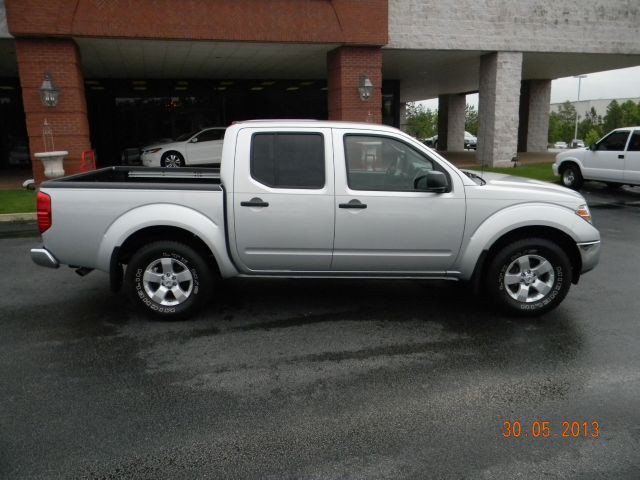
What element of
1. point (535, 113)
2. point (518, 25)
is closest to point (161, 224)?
point (518, 25)

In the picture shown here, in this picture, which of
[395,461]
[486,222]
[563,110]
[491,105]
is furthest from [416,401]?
[563,110]

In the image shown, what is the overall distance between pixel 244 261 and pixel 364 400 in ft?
6.82

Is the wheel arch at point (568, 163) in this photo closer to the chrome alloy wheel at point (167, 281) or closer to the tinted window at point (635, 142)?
the tinted window at point (635, 142)

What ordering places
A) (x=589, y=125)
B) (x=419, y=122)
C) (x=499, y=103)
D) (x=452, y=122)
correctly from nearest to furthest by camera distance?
(x=499, y=103), (x=452, y=122), (x=419, y=122), (x=589, y=125)

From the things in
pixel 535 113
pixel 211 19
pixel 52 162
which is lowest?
pixel 52 162

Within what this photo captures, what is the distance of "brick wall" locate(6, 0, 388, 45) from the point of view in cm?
1422

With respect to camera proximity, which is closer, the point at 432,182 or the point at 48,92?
the point at 432,182

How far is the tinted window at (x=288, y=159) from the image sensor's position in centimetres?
527

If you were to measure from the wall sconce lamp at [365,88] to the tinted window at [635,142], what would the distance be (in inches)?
300

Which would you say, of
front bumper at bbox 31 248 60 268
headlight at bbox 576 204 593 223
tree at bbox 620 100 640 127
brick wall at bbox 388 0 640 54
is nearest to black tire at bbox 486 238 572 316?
headlight at bbox 576 204 593 223

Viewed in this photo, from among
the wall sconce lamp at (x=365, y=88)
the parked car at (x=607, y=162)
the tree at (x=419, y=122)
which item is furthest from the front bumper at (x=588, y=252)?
the tree at (x=419, y=122)

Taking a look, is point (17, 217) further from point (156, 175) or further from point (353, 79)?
point (353, 79)
